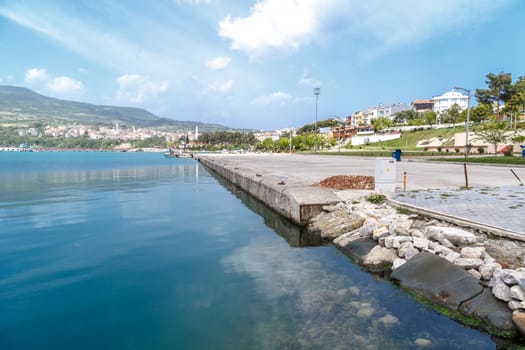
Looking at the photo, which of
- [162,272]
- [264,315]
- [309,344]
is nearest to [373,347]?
[309,344]

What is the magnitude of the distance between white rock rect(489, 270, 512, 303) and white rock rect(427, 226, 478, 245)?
1.33 meters

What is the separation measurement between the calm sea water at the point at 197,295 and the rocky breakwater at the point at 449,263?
10.9 inches

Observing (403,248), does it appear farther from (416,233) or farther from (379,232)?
(379,232)

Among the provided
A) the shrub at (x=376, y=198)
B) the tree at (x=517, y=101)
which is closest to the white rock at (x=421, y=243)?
the shrub at (x=376, y=198)

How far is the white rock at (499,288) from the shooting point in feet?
14.8

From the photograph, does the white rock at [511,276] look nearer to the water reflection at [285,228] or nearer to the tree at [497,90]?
the water reflection at [285,228]

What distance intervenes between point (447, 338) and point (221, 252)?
540cm

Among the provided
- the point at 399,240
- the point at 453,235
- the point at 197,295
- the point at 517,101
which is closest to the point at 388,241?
the point at 399,240

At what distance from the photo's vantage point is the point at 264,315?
17.4 feet

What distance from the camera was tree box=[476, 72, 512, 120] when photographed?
85.0 m

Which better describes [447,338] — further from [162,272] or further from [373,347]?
[162,272]

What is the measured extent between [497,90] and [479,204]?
315 ft

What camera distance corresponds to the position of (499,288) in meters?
4.59

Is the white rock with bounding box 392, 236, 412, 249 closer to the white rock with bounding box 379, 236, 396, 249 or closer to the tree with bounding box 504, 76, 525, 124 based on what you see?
the white rock with bounding box 379, 236, 396, 249
